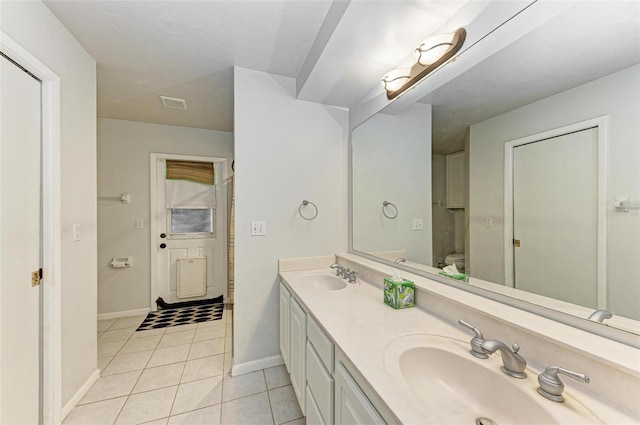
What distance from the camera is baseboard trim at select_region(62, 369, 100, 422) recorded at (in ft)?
4.98

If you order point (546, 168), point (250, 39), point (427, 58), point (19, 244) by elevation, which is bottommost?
point (19, 244)

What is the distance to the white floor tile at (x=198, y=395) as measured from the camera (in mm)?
1598

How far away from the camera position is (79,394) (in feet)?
5.41

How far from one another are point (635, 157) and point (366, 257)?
150cm

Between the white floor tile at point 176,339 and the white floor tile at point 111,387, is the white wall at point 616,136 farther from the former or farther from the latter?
the white floor tile at point 176,339

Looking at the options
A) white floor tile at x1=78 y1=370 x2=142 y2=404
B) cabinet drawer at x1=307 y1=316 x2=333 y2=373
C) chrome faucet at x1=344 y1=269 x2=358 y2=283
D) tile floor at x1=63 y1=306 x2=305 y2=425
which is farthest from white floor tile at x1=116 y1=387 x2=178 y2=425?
chrome faucet at x1=344 y1=269 x2=358 y2=283

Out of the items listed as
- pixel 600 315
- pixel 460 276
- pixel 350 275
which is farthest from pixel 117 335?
pixel 600 315

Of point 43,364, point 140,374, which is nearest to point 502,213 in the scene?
point 43,364

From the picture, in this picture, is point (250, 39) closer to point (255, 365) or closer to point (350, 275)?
point (350, 275)

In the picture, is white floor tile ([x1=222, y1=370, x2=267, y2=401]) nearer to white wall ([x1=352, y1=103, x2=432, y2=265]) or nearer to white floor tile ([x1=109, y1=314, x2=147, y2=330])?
white wall ([x1=352, y1=103, x2=432, y2=265])

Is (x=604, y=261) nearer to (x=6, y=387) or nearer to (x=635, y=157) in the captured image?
(x=635, y=157)

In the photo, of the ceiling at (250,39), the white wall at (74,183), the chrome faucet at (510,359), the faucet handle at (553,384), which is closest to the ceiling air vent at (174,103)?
the ceiling at (250,39)

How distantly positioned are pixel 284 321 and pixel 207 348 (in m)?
1.06

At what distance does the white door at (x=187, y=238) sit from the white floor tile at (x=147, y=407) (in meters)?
1.73
